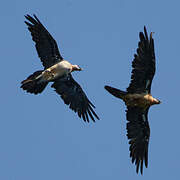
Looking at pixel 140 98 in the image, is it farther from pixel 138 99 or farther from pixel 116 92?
pixel 116 92

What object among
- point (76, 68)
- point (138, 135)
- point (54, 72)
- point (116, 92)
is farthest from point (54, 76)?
point (138, 135)

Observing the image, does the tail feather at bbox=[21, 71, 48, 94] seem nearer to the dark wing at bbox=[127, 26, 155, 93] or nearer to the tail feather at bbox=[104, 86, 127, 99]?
the tail feather at bbox=[104, 86, 127, 99]

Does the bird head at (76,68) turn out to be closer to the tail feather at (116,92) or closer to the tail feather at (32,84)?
the tail feather at (32,84)

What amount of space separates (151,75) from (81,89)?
11.7ft

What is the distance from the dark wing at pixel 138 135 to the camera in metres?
18.3

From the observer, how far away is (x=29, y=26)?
1875cm

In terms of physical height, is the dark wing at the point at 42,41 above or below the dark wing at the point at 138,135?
above

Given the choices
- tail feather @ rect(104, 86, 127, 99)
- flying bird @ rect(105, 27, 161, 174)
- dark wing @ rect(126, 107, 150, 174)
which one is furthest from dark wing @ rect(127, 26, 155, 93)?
dark wing @ rect(126, 107, 150, 174)

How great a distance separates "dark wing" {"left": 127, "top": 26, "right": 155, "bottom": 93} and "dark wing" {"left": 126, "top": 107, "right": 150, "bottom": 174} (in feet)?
4.44

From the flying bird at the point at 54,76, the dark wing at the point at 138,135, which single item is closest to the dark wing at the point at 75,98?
the flying bird at the point at 54,76

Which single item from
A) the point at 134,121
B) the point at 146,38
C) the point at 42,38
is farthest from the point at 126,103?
the point at 42,38

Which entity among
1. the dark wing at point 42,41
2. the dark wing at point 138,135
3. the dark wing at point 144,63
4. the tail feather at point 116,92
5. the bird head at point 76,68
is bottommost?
the dark wing at point 138,135

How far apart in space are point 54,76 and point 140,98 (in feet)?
11.0

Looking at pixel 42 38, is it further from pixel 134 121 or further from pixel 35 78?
pixel 134 121
